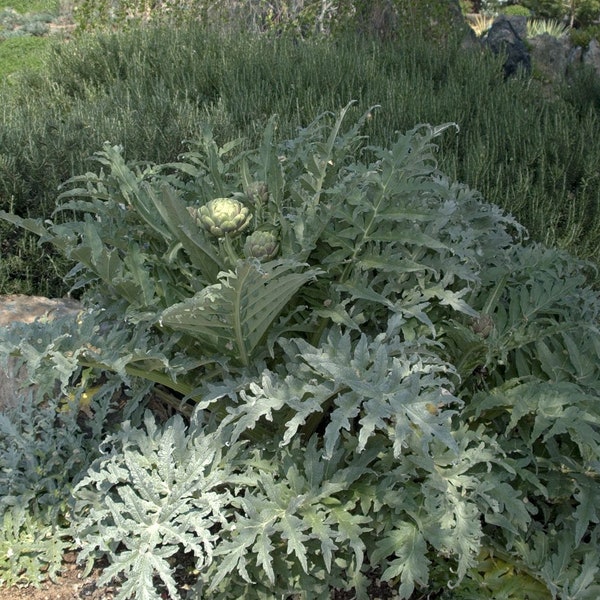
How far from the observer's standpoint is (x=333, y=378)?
1888 millimetres

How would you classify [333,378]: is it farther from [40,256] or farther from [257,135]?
[257,135]

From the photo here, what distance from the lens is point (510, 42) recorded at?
793 cm

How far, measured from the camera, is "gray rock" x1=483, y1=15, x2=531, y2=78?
25.5 ft

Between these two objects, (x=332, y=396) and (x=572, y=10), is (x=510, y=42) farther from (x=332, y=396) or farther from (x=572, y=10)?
(x=572, y=10)

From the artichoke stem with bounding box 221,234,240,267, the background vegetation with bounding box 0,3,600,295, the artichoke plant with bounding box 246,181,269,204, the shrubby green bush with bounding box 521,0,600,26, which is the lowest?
the shrubby green bush with bounding box 521,0,600,26

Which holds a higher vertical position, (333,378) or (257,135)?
(333,378)

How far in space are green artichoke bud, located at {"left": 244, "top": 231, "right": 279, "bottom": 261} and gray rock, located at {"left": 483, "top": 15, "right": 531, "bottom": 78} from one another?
6.08m

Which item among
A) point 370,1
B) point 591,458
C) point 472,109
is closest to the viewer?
point 591,458

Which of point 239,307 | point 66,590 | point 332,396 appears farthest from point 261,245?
point 66,590

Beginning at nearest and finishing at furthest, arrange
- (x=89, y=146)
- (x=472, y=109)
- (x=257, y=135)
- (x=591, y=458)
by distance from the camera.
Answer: (x=591, y=458), (x=89, y=146), (x=257, y=135), (x=472, y=109)

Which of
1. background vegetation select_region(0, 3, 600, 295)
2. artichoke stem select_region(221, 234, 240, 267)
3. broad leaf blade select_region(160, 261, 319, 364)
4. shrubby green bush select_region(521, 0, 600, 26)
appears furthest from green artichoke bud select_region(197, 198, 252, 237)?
shrubby green bush select_region(521, 0, 600, 26)

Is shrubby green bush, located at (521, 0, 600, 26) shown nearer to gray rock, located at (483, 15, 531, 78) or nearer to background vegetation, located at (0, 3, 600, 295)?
gray rock, located at (483, 15, 531, 78)

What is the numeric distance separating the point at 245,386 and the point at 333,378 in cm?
28

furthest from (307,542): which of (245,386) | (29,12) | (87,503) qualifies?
(29,12)
